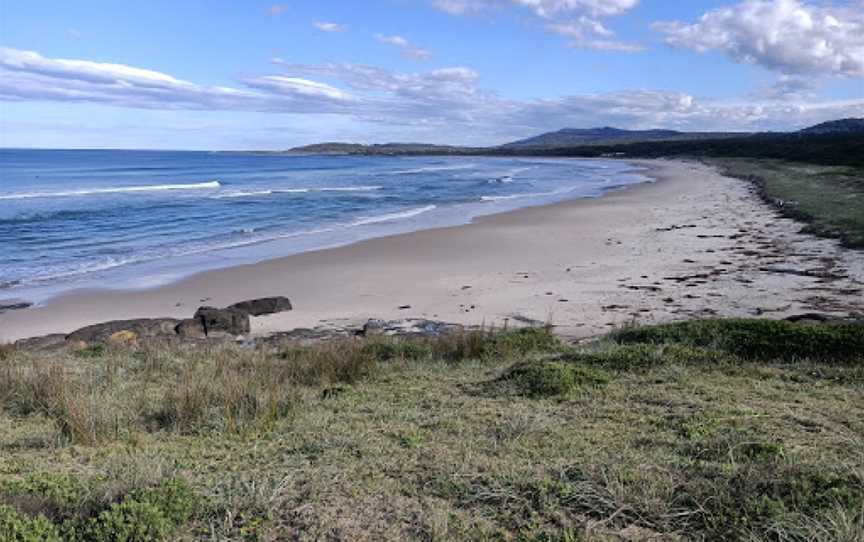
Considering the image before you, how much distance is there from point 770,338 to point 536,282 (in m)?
8.30

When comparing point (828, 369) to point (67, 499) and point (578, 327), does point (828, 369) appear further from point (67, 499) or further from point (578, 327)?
point (67, 499)

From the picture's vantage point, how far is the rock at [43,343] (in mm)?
11049

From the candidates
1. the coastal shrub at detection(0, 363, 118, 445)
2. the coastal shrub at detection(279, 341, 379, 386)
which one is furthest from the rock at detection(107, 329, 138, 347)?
the coastal shrub at detection(279, 341, 379, 386)

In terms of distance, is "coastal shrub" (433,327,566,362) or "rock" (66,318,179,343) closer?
"coastal shrub" (433,327,566,362)

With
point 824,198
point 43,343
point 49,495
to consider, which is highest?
point 49,495

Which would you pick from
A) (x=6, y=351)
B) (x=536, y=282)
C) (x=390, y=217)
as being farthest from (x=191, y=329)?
(x=390, y=217)

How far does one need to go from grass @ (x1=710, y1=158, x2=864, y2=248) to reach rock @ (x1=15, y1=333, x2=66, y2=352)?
18.1 m

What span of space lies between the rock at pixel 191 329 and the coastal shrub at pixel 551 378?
6938mm

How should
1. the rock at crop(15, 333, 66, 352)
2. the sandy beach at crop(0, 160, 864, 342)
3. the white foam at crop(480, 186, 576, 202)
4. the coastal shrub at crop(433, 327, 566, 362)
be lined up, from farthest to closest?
1. the white foam at crop(480, 186, 576, 202)
2. the sandy beach at crop(0, 160, 864, 342)
3. the rock at crop(15, 333, 66, 352)
4. the coastal shrub at crop(433, 327, 566, 362)

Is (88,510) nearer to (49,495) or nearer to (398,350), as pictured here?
(49,495)

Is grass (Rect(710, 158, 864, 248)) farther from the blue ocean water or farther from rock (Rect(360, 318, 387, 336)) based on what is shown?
rock (Rect(360, 318, 387, 336))

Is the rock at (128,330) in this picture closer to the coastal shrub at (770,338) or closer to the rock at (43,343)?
the rock at (43,343)

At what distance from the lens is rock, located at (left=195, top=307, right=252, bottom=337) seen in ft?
40.9

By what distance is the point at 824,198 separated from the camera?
28.7 m
